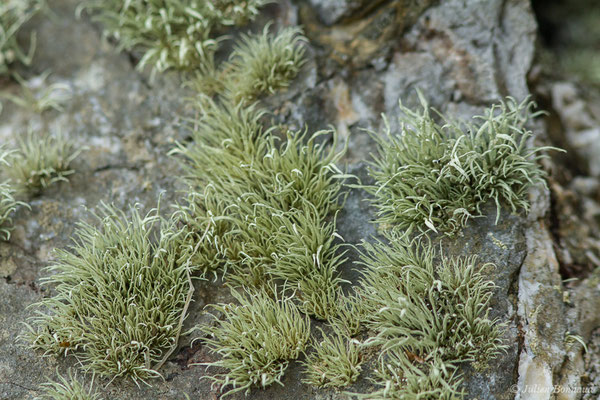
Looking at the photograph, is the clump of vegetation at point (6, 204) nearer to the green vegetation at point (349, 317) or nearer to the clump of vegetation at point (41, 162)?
the clump of vegetation at point (41, 162)

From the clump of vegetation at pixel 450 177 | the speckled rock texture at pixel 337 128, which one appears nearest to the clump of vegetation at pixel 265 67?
the speckled rock texture at pixel 337 128

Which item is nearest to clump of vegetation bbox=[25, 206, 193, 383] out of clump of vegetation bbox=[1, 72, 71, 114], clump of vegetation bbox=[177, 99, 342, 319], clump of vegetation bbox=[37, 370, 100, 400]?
clump of vegetation bbox=[37, 370, 100, 400]

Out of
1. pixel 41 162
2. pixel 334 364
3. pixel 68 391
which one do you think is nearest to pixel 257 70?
pixel 41 162

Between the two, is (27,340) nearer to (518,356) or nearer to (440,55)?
(518,356)

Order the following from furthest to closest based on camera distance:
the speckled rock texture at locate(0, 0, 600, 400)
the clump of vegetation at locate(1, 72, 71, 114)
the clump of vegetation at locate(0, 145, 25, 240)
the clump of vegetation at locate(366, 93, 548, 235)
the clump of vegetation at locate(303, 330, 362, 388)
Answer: the clump of vegetation at locate(1, 72, 71, 114) < the clump of vegetation at locate(0, 145, 25, 240) < the clump of vegetation at locate(366, 93, 548, 235) < the speckled rock texture at locate(0, 0, 600, 400) < the clump of vegetation at locate(303, 330, 362, 388)

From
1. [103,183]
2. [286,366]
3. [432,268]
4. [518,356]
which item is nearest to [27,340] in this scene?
[103,183]

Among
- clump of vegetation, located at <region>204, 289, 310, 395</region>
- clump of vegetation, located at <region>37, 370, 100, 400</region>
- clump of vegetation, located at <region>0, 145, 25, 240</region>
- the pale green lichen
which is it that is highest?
the pale green lichen

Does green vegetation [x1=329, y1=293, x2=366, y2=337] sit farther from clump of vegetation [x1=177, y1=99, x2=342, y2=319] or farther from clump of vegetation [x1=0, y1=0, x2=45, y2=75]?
clump of vegetation [x1=0, y1=0, x2=45, y2=75]
